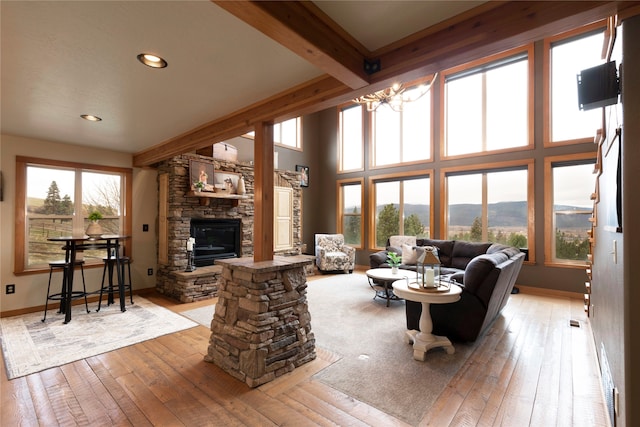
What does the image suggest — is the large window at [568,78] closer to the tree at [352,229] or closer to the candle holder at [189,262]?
the tree at [352,229]

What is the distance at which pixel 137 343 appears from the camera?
3082mm

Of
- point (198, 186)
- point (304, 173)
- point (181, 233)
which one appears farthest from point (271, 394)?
point (304, 173)

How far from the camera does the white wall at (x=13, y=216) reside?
3.89m

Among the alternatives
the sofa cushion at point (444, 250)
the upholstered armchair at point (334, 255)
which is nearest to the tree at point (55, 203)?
the upholstered armchair at point (334, 255)

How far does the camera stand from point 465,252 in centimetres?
547

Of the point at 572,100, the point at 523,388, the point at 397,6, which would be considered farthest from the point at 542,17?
the point at 572,100

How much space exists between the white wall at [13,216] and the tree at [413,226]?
5.42 meters

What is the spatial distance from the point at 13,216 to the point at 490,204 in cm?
782

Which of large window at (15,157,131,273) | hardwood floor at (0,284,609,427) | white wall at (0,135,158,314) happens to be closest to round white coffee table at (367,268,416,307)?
hardwood floor at (0,284,609,427)

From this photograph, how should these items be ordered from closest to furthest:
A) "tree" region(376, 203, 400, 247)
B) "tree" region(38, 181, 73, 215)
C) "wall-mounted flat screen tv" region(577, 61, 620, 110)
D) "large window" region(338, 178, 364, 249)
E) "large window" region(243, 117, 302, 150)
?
"wall-mounted flat screen tv" region(577, 61, 620, 110) < "tree" region(38, 181, 73, 215) < "tree" region(376, 203, 400, 247) < "large window" region(243, 117, 302, 150) < "large window" region(338, 178, 364, 249)

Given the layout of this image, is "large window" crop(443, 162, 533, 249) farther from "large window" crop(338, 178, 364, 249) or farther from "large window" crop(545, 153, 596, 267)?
"large window" crop(338, 178, 364, 249)

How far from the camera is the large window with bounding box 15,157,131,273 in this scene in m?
Answer: 4.03

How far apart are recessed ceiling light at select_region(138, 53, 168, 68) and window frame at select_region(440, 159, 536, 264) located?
5.77 metres

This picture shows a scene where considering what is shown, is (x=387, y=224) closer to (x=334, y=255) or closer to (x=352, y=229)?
(x=352, y=229)
